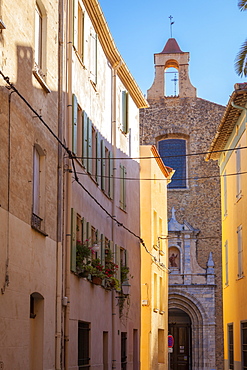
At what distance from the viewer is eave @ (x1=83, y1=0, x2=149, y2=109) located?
18.6 metres

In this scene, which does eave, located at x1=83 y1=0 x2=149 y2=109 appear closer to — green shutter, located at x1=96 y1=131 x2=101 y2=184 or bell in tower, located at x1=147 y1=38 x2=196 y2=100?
green shutter, located at x1=96 y1=131 x2=101 y2=184

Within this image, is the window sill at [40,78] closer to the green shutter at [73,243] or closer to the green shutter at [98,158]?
the green shutter at [73,243]

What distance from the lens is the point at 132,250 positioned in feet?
80.8

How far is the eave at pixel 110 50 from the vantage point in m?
18.6

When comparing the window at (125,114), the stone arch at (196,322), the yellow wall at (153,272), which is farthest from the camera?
the stone arch at (196,322)

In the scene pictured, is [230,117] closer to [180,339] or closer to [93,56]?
[93,56]

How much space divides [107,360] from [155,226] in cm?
1142

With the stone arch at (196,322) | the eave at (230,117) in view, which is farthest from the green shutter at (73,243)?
the stone arch at (196,322)

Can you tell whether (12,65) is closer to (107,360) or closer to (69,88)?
(69,88)

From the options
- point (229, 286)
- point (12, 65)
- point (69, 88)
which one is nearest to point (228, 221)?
point (229, 286)

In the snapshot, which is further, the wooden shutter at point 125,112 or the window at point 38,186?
the wooden shutter at point 125,112

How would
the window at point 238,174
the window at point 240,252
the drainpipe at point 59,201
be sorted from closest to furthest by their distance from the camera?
the drainpipe at point 59,201 < the window at point 240,252 < the window at point 238,174

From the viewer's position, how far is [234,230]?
23953 millimetres

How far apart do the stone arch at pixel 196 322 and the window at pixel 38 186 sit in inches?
1180
